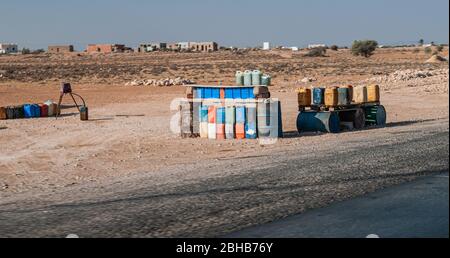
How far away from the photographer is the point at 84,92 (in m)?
45.1

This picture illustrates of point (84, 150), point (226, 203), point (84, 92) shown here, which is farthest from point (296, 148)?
point (84, 92)

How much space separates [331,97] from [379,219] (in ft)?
48.9

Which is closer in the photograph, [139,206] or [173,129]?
[139,206]

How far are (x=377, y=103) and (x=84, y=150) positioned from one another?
32.5 feet

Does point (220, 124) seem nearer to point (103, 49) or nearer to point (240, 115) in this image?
point (240, 115)

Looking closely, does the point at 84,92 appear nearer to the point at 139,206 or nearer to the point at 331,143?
the point at 331,143

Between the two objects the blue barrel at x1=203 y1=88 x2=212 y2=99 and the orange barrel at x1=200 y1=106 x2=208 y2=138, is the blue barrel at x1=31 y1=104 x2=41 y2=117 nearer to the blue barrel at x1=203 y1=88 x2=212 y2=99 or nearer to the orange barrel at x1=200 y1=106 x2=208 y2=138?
the blue barrel at x1=203 y1=88 x2=212 y2=99

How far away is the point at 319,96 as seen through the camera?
21.8 meters

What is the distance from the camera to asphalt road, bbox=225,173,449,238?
6094 mm

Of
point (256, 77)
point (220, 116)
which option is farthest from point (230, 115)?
point (256, 77)

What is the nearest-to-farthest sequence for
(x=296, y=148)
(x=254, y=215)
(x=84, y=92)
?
1. (x=254, y=215)
2. (x=296, y=148)
3. (x=84, y=92)

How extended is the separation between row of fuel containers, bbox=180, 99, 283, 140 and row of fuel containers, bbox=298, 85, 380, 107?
2.06 meters

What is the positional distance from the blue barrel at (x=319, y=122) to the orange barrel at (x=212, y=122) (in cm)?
275

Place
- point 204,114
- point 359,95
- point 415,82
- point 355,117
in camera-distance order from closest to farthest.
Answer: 1. point 204,114
2. point 355,117
3. point 359,95
4. point 415,82
